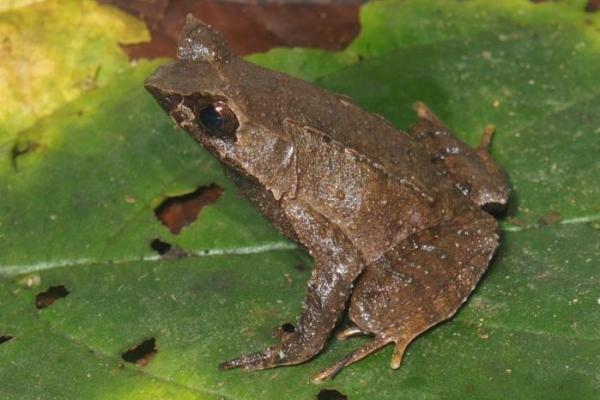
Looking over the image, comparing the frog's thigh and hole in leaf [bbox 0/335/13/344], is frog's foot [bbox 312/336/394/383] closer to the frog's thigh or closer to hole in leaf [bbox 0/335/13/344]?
the frog's thigh

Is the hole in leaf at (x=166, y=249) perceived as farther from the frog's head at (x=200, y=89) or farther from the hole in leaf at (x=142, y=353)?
the frog's head at (x=200, y=89)

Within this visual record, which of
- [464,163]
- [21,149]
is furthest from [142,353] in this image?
[464,163]

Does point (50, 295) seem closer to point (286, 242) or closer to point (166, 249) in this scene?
point (166, 249)

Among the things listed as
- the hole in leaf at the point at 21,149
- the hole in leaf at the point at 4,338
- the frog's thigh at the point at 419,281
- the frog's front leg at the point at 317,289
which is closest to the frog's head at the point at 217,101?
the frog's front leg at the point at 317,289

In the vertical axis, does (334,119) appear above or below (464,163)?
above

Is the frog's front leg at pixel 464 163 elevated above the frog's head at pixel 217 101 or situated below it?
below

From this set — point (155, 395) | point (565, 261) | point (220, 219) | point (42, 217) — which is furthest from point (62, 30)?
point (565, 261)
